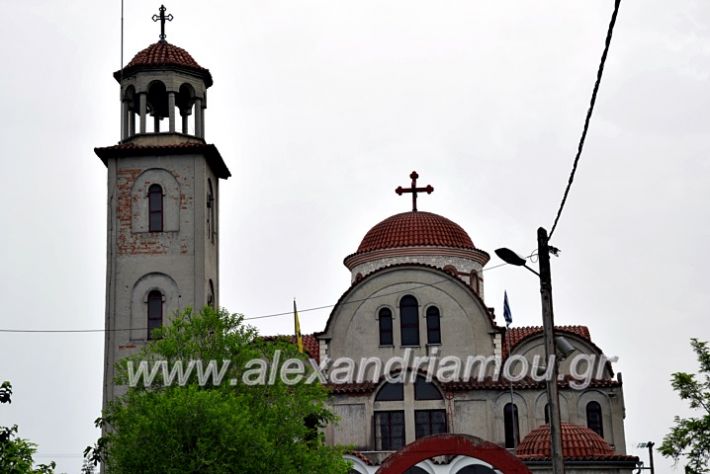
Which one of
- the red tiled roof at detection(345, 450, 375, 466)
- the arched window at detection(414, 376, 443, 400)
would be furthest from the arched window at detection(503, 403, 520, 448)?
the red tiled roof at detection(345, 450, 375, 466)

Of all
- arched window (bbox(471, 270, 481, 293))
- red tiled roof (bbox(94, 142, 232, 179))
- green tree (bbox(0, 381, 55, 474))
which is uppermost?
red tiled roof (bbox(94, 142, 232, 179))

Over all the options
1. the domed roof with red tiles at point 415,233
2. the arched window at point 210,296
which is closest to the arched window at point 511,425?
the domed roof with red tiles at point 415,233

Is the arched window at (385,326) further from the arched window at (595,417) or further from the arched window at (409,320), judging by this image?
the arched window at (595,417)

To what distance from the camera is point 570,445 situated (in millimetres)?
38594

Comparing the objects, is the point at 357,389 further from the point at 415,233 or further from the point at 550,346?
the point at 550,346

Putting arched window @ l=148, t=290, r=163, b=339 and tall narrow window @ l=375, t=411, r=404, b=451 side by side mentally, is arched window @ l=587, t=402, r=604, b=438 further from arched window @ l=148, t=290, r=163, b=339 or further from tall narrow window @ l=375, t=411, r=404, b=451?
arched window @ l=148, t=290, r=163, b=339

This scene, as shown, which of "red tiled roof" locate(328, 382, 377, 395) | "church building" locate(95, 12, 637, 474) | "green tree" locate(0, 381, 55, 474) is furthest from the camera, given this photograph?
"red tiled roof" locate(328, 382, 377, 395)

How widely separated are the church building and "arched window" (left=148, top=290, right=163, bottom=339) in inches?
1.2

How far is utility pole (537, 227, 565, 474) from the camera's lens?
71.4 ft

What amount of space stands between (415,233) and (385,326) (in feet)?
16.0

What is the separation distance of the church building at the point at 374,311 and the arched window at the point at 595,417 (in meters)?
0.03

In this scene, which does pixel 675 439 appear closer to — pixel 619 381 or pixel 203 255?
pixel 619 381

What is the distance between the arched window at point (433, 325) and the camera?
150ft

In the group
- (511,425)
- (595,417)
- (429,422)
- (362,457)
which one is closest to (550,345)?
(362,457)
